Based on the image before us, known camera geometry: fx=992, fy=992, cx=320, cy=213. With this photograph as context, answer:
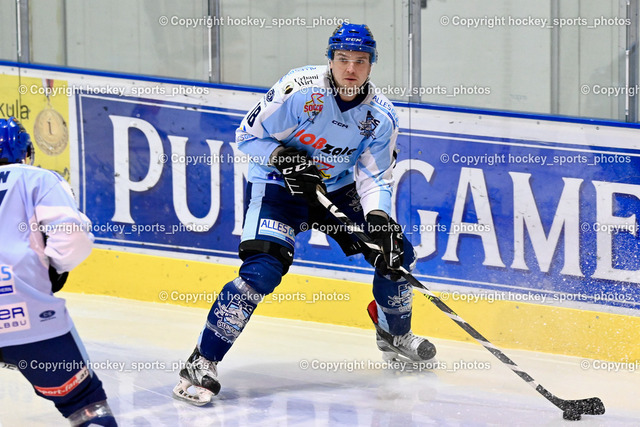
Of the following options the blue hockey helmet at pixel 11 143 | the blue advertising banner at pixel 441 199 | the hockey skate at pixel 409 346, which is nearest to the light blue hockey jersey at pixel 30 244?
the blue hockey helmet at pixel 11 143

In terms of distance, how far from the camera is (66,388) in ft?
8.35

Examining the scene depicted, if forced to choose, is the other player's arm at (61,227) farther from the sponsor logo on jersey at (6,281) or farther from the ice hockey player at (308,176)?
the ice hockey player at (308,176)

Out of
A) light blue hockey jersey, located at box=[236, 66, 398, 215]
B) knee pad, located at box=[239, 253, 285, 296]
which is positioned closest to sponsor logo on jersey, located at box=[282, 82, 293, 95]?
light blue hockey jersey, located at box=[236, 66, 398, 215]

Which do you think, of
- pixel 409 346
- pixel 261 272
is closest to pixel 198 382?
pixel 261 272

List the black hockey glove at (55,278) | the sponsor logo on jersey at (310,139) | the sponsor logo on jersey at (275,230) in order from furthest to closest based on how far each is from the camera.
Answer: the sponsor logo on jersey at (310,139)
the sponsor logo on jersey at (275,230)
the black hockey glove at (55,278)

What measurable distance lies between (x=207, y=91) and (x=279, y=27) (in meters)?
0.49

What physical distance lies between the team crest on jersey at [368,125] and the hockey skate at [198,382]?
3.37ft

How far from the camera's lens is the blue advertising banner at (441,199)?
414 cm

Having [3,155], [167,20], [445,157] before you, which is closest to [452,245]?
[445,157]

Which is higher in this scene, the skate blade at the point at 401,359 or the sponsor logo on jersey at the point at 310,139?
the sponsor logo on jersey at the point at 310,139

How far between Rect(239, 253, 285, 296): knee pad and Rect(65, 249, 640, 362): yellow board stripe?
1.22 m

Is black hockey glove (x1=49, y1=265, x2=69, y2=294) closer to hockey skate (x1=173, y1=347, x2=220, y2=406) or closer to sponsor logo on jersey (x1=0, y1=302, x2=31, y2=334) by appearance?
sponsor logo on jersey (x1=0, y1=302, x2=31, y2=334)

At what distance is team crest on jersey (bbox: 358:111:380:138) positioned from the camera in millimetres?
3729

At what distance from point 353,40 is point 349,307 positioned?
1.64 m
